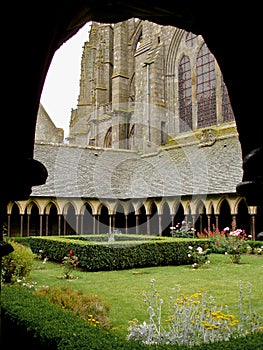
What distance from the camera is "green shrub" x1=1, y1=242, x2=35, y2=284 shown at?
9518mm

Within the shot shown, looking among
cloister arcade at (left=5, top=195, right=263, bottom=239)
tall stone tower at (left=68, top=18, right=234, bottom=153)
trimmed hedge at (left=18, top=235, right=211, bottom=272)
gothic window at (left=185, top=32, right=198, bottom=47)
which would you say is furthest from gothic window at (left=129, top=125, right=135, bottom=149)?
trimmed hedge at (left=18, top=235, right=211, bottom=272)

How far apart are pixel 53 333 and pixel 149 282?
7231 millimetres

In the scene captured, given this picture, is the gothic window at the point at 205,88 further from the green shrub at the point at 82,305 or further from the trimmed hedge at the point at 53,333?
the trimmed hedge at the point at 53,333

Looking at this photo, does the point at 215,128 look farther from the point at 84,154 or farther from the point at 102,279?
the point at 102,279

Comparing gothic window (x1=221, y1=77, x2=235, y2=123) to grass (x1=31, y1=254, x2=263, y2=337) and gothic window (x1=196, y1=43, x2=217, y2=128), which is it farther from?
grass (x1=31, y1=254, x2=263, y2=337)

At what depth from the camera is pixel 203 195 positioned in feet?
68.7

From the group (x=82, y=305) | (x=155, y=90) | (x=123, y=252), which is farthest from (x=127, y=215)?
(x=82, y=305)

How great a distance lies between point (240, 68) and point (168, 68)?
26.6 meters

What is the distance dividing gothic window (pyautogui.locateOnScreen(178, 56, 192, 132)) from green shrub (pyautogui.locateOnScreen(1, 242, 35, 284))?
18.2 m

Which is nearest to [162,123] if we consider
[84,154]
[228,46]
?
[84,154]

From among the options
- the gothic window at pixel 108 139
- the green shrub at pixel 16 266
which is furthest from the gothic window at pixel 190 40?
the green shrub at pixel 16 266

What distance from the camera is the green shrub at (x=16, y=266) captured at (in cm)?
952

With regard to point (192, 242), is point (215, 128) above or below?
above

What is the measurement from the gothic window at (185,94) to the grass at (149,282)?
506 inches
